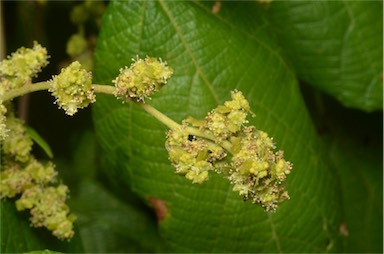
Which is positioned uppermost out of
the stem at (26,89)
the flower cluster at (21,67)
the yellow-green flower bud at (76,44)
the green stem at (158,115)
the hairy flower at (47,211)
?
the yellow-green flower bud at (76,44)

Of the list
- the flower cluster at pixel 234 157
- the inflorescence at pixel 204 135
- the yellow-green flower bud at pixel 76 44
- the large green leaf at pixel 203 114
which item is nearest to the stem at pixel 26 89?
the inflorescence at pixel 204 135

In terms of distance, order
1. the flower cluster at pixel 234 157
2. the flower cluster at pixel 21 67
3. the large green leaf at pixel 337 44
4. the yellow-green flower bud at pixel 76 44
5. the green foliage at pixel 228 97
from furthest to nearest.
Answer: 1. the yellow-green flower bud at pixel 76 44
2. the large green leaf at pixel 337 44
3. the green foliage at pixel 228 97
4. the flower cluster at pixel 21 67
5. the flower cluster at pixel 234 157

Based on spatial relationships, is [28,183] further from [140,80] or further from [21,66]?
[140,80]

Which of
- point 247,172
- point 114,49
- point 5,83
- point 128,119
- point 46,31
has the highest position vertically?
point 46,31

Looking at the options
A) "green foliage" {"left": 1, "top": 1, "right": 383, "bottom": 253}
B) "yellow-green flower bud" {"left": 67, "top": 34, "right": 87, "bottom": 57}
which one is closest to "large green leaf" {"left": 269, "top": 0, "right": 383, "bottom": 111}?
"green foliage" {"left": 1, "top": 1, "right": 383, "bottom": 253}

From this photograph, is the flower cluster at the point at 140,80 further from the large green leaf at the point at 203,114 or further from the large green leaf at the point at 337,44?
the large green leaf at the point at 337,44

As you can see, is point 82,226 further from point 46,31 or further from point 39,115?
point 46,31

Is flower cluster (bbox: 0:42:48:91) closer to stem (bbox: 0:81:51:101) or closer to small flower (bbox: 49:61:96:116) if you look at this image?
A: stem (bbox: 0:81:51:101)

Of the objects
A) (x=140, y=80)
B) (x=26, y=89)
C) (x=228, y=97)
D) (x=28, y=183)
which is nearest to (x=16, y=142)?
(x=28, y=183)

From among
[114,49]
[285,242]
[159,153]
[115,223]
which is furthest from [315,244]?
[115,223]
